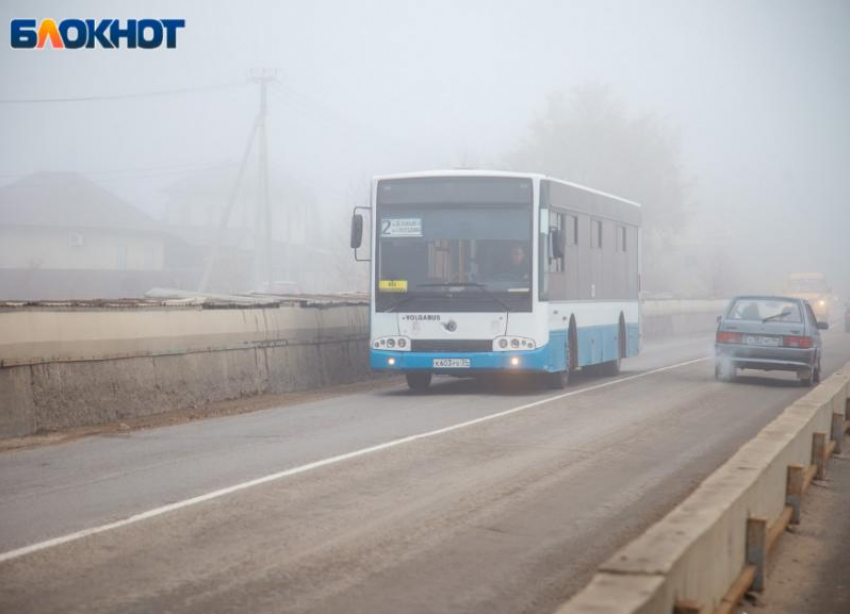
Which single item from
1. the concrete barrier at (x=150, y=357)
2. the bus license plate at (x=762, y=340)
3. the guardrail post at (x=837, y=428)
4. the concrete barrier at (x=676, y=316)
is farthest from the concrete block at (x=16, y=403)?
the concrete barrier at (x=676, y=316)

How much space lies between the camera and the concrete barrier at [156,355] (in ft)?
45.9

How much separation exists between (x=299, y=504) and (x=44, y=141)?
174m

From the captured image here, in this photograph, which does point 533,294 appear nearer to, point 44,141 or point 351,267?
point 351,267

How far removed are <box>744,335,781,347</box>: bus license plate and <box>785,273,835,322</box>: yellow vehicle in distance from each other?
40.5 meters

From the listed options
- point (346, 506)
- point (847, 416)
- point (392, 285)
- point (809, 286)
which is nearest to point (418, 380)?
point (392, 285)

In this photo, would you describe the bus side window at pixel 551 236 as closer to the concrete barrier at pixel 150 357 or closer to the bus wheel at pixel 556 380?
the bus wheel at pixel 556 380

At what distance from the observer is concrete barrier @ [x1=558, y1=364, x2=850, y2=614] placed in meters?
4.48

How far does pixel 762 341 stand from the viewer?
23.9 metres

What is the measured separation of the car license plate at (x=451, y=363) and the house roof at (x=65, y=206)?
6549 centimetres

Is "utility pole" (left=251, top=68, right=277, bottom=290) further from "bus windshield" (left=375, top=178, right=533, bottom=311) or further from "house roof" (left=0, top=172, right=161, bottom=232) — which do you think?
"bus windshield" (left=375, top=178, right=533, bottom=311)

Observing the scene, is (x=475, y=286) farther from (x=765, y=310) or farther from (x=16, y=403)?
(x=16, y=403)

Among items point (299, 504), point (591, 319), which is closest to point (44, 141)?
point (591, 319)

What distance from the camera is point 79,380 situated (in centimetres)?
1495

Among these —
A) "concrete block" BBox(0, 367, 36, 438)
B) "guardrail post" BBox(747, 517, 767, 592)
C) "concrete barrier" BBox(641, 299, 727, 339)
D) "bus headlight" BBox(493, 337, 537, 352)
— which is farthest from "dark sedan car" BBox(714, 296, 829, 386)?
"concrete barrier" BBox(641, 299, 727, 339)
